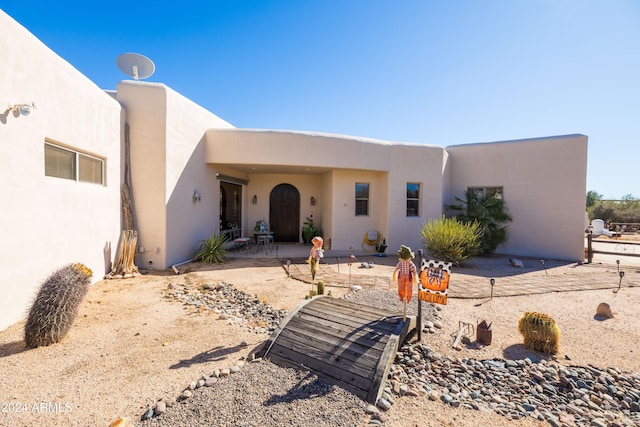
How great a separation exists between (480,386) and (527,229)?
980 cm

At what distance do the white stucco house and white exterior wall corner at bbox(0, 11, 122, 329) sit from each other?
0.9 inches

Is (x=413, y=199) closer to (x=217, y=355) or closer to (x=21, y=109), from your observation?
(x=217, y=355)

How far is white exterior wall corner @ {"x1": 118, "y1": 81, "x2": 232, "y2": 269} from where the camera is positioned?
23.8 ft

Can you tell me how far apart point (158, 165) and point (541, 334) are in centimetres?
863

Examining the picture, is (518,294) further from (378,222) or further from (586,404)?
(378,222)

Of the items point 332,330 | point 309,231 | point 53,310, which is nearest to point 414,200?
point 309,231

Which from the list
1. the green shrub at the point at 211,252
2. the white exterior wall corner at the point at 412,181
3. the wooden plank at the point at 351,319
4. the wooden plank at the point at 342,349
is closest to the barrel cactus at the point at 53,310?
the wooden plank at the point at 342,349

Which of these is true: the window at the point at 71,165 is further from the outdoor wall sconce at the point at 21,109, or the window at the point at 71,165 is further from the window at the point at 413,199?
the window at the point at 413,199

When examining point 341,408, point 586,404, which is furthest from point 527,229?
point 341,408

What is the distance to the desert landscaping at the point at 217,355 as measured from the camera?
254 cm

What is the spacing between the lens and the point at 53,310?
3496 millimetres

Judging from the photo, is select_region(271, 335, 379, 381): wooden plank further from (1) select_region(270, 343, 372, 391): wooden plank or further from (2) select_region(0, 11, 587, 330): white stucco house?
(2) select_region(0, 11, 587, 330): white stucco house

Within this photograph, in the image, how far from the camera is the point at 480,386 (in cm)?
305

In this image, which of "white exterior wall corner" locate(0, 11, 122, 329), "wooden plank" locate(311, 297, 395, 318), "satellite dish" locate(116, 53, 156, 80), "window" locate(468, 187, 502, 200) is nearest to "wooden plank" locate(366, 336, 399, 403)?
"wooden plank" locate(311, 297, 395, 318)
